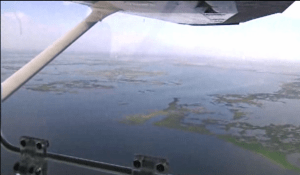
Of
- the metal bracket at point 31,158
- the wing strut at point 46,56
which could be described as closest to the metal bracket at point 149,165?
the metal bracket at point 31,158

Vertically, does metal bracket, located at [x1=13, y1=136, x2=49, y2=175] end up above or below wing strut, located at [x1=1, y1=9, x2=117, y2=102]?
below

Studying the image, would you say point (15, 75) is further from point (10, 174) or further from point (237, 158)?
point (237, 158)

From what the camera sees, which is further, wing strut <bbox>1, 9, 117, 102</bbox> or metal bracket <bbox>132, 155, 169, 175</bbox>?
wing strut <bbox>1, 9, 117, 102</bbox>

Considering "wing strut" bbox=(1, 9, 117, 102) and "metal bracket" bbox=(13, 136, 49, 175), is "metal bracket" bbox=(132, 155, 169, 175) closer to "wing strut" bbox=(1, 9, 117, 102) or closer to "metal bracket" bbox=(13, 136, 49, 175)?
"metal bracket" bbox=(13, 136, 49, 175)

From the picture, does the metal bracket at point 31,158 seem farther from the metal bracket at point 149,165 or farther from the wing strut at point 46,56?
the metal bracket at point 149,165

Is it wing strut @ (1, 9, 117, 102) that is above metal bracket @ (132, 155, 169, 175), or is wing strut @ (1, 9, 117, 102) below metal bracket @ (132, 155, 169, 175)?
above

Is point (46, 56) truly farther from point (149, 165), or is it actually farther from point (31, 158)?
point (149, 165)

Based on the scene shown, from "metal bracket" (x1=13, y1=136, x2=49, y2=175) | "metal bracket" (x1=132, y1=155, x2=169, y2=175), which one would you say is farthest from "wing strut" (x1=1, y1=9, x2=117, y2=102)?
"metal bracket" (x1=132, y1=155, x2=169, y2=175)

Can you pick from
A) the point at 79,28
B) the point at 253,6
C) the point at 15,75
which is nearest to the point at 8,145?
the point at 15,75
